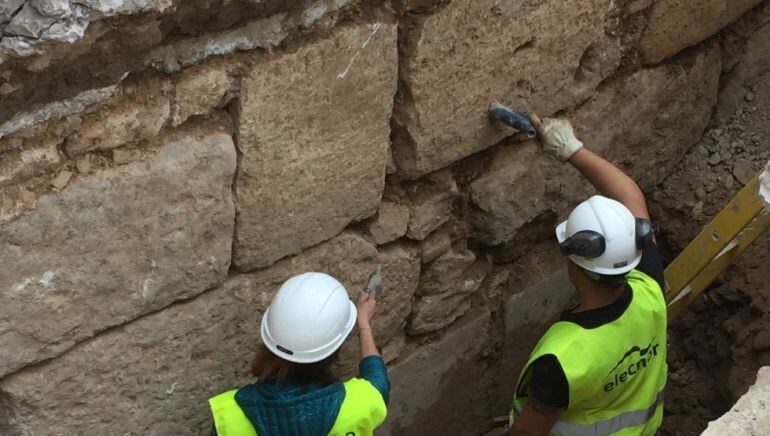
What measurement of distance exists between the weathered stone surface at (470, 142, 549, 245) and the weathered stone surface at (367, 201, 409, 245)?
0.38 meters

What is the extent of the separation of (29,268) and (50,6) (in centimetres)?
71

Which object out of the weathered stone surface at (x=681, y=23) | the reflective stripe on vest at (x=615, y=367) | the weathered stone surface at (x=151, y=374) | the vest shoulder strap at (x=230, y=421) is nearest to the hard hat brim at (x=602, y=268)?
the reflective stripe on vest at (x=615, y=367)

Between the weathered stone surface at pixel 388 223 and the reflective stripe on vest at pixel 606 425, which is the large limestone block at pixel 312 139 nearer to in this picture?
the weathered stone surface at pixel 388 223

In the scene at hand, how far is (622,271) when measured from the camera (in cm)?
326

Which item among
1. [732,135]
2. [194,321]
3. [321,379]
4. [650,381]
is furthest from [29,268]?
[732,135]

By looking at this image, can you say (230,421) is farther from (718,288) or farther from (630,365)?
(718,288)

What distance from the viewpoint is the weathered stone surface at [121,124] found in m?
2.78

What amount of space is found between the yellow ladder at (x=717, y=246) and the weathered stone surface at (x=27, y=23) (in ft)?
8.34

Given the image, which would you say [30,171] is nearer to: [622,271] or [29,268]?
[29,268]

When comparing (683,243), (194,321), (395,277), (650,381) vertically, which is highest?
(194,321)

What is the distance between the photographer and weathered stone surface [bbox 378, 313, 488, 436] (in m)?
4.29

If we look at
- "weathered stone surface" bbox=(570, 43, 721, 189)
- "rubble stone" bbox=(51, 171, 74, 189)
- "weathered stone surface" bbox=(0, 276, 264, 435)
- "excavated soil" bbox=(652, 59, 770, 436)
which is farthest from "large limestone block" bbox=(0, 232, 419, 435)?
"excavated soil" bbox=(652, 59, 770, 436)

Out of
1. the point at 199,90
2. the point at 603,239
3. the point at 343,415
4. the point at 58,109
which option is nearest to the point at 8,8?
the point at 58,109

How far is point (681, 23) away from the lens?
449 centimetres
